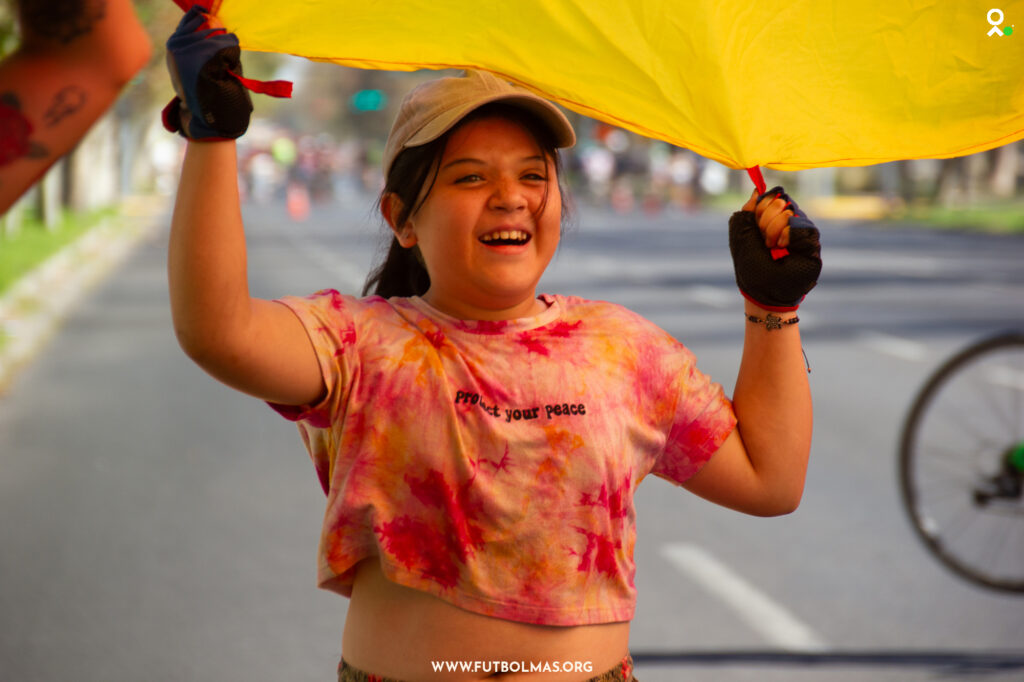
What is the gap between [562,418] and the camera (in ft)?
6.47

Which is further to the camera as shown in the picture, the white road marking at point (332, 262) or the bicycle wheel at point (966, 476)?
the white road marking at point (332, 262)

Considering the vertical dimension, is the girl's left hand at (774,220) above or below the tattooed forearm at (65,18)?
below

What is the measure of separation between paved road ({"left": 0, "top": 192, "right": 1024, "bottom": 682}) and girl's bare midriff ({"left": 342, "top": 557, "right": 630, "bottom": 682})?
0.75 meters

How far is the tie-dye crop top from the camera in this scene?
6.37ft

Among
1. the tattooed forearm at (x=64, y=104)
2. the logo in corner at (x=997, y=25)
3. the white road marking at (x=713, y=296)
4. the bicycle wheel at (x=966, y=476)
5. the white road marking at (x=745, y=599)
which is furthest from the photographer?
the white road marking at (x=713, y=296)

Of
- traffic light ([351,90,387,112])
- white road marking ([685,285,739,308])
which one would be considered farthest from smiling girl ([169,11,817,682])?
traffic light ([351,90,387,112])

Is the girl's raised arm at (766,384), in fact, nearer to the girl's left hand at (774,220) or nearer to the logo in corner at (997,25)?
the girl's left hand at (774,220)

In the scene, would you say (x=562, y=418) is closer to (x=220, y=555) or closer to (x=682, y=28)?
(x=682, y=28)

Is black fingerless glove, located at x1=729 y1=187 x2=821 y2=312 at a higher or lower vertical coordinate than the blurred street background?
higher

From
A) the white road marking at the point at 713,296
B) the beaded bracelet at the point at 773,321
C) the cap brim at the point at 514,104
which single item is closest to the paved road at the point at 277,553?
the cap brim at the point at 514,104

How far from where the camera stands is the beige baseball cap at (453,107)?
2.00 meters

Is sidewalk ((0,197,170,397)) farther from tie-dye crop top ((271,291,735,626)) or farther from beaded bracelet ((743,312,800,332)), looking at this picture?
beaded bracelet ((743,312,800,332))

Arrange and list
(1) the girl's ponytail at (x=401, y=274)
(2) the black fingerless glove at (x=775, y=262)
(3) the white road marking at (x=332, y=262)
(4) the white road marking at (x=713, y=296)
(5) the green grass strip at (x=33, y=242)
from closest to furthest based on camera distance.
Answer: (2) the black fingerless glove at (x=775, y=262), (1) the girl's ponytail at (x=401, y=274), (4) the white road marking at (x=713, y=296), (5) the green grass strip at (x=33, y=242), (3) the white road marking at (x=332, y=262)

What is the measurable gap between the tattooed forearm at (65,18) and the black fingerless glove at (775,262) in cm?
105
